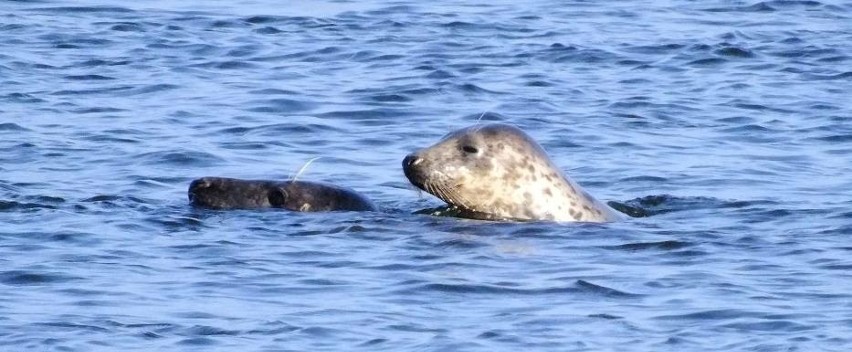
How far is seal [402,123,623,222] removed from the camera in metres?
14.0

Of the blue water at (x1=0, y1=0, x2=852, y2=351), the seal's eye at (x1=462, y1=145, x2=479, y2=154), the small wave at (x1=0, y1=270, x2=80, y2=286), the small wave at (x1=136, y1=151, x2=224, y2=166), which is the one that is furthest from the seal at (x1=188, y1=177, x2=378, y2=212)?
the small wave at (x1=0, y1=270, x2=80, y2=286)

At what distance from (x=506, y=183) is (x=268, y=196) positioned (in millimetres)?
1452

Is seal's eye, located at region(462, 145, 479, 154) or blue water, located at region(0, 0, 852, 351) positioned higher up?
seal's eye, located at region(462, 145, 479, 154)

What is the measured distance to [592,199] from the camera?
14.2 metres

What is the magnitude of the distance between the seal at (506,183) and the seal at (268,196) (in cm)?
47

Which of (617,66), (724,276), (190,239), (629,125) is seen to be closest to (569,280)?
(724,276)

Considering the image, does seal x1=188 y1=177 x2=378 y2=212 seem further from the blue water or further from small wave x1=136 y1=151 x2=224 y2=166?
small wave x1=136 y1=151 x2=224 y2=166

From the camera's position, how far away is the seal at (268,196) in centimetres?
1407

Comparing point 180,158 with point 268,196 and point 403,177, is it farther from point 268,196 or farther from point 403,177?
point 268,196

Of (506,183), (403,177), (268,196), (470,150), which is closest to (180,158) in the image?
(403,177)

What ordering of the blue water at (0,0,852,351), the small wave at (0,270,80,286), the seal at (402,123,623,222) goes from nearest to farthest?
the blue water at (0,0,852,351) → the small wave at (0,270,80,286) → the seal at (402,123,623,222)

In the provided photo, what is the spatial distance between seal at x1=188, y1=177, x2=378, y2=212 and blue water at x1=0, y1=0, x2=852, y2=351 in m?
0.22

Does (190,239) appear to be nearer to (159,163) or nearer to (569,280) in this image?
(569,280)

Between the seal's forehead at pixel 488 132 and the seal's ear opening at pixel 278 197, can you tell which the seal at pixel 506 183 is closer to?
the seal's forehead at pixel 488 132
